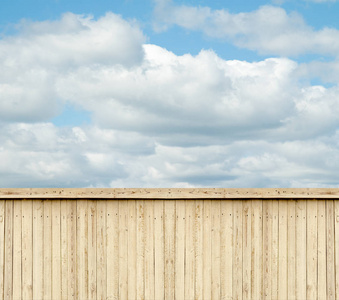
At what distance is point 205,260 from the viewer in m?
7.90

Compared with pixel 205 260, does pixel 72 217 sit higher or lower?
higher

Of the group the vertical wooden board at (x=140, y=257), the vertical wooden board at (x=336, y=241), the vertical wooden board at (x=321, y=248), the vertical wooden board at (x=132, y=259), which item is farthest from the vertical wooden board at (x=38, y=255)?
the vertical wooden board at (x=336, y=241)

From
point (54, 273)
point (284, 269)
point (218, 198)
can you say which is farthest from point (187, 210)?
point (54, 273)

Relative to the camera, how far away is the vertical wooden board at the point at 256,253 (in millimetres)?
7926

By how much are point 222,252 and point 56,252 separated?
299cm

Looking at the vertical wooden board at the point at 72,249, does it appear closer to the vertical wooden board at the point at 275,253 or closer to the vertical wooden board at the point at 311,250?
the vertical wooden board at the point at 275,253

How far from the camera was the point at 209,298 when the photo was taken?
789 centimetres

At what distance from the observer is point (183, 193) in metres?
7.88

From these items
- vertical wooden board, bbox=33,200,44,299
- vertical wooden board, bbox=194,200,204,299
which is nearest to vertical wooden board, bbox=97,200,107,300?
vertical wooden board, bbox=33,200,44,299

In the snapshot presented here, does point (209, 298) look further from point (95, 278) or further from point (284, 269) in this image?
point (95, 278)

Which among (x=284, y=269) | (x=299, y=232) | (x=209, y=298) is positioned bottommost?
(x=209, y=298)

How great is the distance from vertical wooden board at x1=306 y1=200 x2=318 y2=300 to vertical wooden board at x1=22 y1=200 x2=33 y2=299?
16.4 feet

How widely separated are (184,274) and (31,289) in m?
2.81

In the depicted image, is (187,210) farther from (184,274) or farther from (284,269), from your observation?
(284,269)
